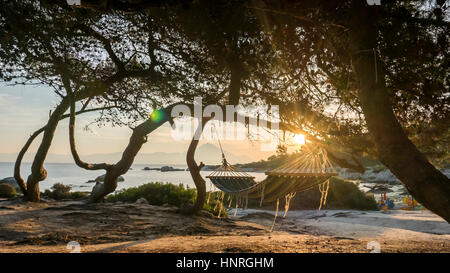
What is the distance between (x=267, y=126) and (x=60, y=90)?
4247 millimetres

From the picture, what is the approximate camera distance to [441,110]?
4.01 meters

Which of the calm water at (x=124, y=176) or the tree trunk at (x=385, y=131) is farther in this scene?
the calm water at (x=124, y=176)

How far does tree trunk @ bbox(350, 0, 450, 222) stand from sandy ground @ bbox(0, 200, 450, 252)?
4.66 feet

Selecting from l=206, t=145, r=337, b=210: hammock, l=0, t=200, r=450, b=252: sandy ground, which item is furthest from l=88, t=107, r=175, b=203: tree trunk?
l=206, t=145, r=337, b=210: hammock

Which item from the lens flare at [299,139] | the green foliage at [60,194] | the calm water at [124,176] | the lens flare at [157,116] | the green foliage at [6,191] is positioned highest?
the lens flare at [157,116]

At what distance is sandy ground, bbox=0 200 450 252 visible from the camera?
154 inches

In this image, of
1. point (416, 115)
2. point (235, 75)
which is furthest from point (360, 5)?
point (416, 115)

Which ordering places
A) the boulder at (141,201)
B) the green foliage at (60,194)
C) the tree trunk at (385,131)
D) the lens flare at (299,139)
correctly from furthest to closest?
the green foliage at (60,194)
the boulder at (141,201)
the lens flare at (299,139)
the tree trunk at (385,131)

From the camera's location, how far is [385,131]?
2.99m

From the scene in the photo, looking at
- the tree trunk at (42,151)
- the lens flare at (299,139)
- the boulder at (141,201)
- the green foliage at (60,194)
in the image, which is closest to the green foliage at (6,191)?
the green foliage at (60,194)

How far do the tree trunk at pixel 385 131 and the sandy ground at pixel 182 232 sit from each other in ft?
4.66

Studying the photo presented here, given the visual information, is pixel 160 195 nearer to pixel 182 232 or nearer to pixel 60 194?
pixel 60 194

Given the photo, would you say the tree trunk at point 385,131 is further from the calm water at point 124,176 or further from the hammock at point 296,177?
the calm water at point 124,176

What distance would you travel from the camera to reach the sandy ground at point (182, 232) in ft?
12.9
